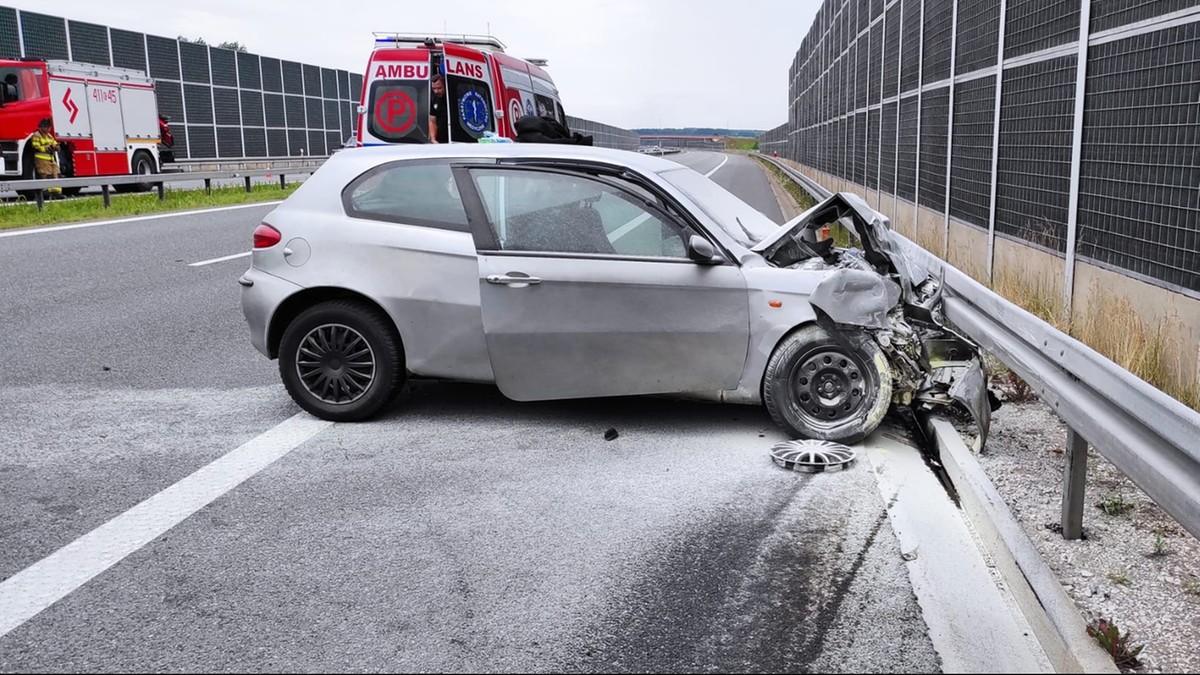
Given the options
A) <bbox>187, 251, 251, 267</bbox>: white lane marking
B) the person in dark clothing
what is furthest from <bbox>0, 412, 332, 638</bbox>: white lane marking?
the person in dark clothing

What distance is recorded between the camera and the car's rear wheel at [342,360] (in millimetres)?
6082

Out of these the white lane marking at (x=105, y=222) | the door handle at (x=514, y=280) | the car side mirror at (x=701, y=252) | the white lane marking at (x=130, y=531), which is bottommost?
the white lane marking at (x=130, y=531)

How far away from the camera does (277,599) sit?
3861mm

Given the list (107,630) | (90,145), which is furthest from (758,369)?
(90,145)

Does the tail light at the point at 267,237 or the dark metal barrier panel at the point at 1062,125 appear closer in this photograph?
the dark metal barrier panel at the point at 1062,125

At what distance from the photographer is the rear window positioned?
1642cm

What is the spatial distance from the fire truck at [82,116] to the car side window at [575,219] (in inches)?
946

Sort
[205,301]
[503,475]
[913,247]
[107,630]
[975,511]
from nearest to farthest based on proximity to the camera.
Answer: [107,630] < [975,511] < [503,475] < [913,247] < [205,301]

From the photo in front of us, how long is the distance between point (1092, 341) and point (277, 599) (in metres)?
4.84

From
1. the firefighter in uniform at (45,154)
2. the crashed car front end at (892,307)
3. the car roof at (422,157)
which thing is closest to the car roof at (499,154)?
the car roof at (422,157)

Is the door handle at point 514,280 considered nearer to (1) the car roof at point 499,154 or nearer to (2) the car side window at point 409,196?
(2) the car side window at point 409,196

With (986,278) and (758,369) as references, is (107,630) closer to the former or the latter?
(758,369)

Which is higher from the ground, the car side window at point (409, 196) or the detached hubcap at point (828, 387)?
the car side window at point (409, 196)

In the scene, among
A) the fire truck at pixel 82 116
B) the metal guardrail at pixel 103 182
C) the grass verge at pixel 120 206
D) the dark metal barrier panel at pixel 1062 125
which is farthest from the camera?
the fire truck at pixel 82 116
